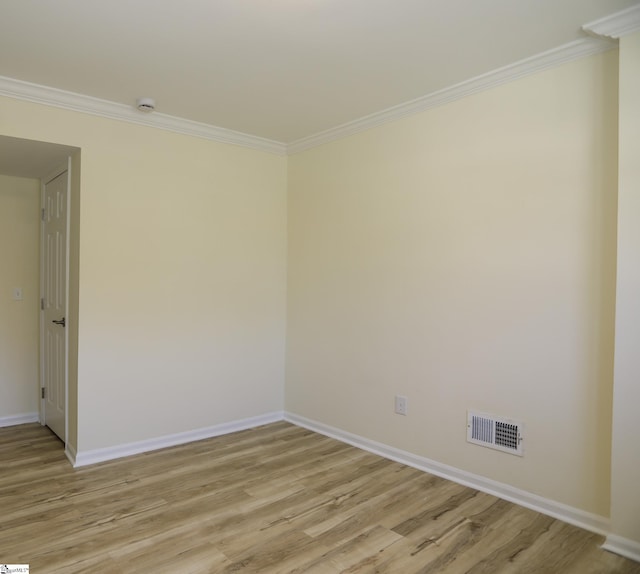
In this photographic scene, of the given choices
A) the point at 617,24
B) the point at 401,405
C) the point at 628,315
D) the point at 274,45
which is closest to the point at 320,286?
the point at 401,405

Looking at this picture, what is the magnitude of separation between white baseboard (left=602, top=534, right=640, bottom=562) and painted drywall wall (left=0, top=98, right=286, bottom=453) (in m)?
2.73

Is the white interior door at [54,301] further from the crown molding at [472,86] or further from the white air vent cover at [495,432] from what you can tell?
the white air vent cover at [495,432]

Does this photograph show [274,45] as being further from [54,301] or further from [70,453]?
[70,453]

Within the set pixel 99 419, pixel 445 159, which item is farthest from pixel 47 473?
pixel 445 159

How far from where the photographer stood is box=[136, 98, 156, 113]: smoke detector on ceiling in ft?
10.4

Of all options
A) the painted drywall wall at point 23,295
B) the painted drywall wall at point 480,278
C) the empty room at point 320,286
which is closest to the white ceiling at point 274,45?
the empty room at point 320,286

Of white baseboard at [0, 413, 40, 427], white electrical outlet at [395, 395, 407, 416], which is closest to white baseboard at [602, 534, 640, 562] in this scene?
white electrical outlet at [395, 395, 407, 416]

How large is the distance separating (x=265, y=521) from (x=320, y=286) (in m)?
1.96

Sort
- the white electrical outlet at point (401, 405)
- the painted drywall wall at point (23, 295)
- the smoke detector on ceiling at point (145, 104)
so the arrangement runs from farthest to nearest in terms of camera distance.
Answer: the painted drywall wall at point (23, 295) < the white electrical outlet at point (401, 405) < the smoke detector on ceiling at point (145, 104)

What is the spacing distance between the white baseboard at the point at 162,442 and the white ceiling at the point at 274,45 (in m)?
2.42

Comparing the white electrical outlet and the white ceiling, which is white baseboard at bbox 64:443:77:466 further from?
the white ceiling

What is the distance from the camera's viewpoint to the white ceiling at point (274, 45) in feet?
7.08

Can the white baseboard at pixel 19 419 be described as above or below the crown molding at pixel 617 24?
below

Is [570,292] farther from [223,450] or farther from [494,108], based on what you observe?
[223,450]
